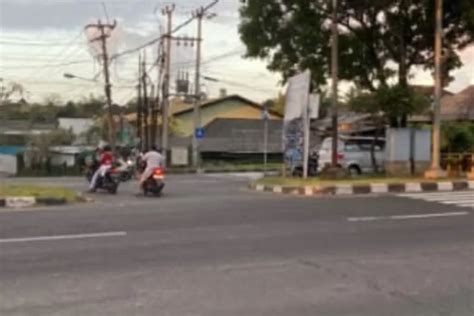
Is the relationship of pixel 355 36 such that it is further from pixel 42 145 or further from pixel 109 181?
pixel 42 145

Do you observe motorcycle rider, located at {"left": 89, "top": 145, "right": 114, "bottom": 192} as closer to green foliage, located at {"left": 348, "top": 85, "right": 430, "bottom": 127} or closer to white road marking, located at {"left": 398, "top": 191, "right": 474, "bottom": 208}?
white road marking, located at {"left": 398, "top": 191, "right": 474, "bottom": 208}

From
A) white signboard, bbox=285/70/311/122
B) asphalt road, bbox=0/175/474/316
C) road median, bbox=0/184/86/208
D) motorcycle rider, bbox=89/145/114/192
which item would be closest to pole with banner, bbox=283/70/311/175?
white signboard, bbox=285/70/311/122

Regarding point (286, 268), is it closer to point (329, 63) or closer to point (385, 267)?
point (385, 267)

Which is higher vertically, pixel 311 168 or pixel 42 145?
pixel 42 145

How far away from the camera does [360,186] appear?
1994 centimetres

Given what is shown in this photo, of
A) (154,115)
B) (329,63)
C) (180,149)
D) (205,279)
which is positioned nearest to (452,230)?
(205,279)

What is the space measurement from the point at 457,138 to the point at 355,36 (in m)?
5.86

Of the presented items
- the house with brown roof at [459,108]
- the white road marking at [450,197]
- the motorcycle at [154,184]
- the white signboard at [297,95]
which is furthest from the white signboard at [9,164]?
the white road marking at [450,197]

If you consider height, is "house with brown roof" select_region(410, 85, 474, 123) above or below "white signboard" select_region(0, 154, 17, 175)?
above

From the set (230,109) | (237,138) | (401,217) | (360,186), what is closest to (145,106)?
(237,138)

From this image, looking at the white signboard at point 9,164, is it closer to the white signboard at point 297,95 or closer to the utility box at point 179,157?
the utility box at point 179,157

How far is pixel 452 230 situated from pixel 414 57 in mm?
17049

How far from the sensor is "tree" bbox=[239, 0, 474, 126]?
26.3 meters

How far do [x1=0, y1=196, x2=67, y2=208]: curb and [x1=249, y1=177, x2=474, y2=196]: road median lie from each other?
6243 millimetres
